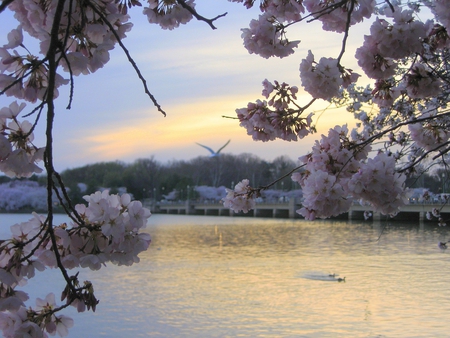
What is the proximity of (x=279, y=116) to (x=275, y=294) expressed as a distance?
11673mm

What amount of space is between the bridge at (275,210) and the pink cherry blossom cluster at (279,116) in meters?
30.2

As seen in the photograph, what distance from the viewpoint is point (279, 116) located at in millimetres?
3488

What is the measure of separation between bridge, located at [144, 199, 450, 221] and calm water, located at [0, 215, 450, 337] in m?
13.1

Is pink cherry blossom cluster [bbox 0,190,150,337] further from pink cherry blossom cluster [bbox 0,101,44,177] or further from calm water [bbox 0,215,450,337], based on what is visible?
calm water [bbox 0,215,450,337]

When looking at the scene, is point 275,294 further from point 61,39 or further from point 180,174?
point 180,174

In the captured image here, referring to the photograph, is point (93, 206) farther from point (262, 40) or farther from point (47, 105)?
point (262, 40)

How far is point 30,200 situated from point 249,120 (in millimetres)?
67309

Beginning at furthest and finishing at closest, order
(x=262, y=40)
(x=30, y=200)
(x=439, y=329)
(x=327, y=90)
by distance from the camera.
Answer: (x=30, y=200)
(x=439, y=329)
(x=262, y=40)
(x=327, y=90)

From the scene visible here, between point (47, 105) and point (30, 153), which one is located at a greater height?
point (47, 105)

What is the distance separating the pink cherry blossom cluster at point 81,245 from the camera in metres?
1.60

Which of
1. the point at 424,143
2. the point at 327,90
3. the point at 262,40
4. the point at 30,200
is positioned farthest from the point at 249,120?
the point at 30,200

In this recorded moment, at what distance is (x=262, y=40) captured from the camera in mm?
3400

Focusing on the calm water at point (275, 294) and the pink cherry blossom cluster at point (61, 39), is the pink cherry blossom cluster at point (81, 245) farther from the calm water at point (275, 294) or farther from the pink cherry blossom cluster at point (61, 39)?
the calm water at point (275, 294)

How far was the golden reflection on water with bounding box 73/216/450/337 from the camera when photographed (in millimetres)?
11227
